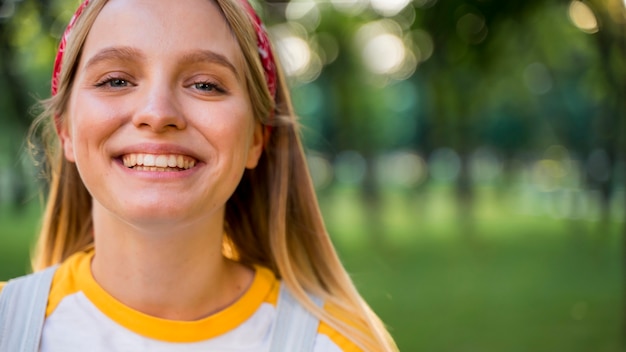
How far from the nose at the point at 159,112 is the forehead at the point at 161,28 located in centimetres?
9

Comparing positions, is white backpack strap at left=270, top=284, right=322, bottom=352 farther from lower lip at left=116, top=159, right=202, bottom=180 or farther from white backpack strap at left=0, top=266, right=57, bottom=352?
white backpack strap at left=0, top=266, right=57, bottom=352

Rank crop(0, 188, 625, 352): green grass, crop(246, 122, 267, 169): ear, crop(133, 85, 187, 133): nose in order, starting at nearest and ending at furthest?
crop(133, 85, 187, 133): nose → crop(246, 122, 267, 169): ear → crop(0, 188, 625, 352): green grass

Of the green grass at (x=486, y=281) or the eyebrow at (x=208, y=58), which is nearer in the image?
the eyebrow at (x=208, y=58)

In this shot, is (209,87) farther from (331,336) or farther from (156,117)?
(331,336)

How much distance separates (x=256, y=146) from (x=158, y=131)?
0.45 m

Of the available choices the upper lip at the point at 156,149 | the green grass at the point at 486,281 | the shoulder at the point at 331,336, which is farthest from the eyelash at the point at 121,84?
the green grass at the point at 486,281

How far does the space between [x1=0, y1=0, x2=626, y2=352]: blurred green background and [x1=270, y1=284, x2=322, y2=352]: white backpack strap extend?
2.34 feet

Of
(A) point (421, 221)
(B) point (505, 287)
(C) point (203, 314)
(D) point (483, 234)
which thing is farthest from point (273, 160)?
(A) point (421, 221)

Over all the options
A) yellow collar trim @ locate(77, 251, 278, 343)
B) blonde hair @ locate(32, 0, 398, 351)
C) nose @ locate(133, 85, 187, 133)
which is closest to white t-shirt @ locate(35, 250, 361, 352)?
yellow collar trim @ locate(77, 251, 278, 343)

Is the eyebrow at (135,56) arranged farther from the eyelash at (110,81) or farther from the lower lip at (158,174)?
the lower lip at (158,174)

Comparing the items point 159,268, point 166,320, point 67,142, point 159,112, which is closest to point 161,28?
point 159,112

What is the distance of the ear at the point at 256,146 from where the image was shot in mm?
2311

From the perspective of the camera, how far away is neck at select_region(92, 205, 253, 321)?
2.11 m

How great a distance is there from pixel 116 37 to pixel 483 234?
1695cm
